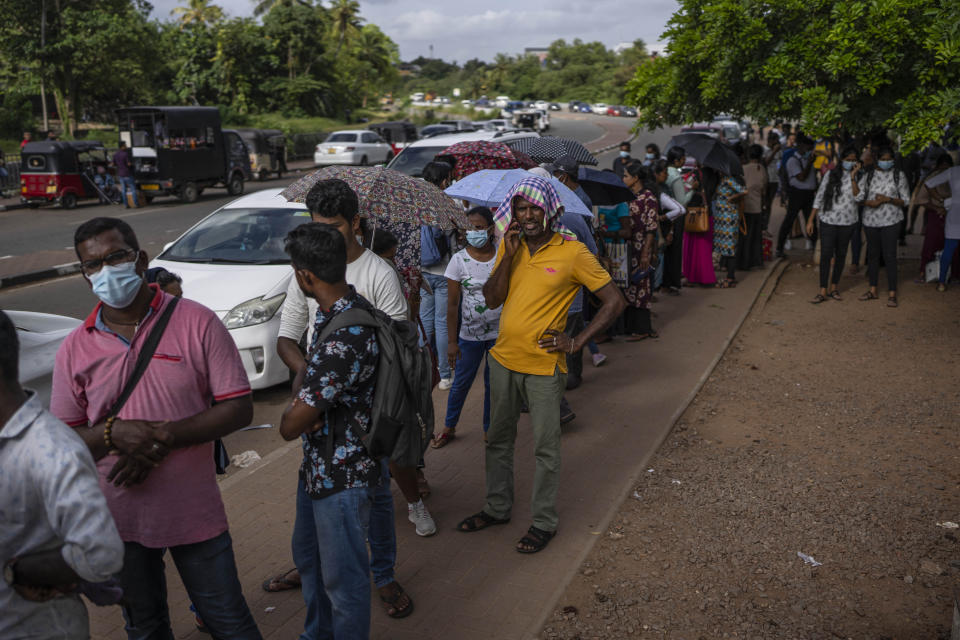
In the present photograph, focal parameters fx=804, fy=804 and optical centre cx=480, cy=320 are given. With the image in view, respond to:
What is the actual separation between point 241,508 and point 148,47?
33.8 m

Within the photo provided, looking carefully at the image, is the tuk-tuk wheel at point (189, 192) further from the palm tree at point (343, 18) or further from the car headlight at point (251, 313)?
the palm tree at point (343, 18)

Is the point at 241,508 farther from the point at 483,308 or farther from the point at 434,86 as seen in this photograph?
the point at 434,86

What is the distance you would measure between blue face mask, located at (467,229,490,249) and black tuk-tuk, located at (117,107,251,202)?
17.7 m

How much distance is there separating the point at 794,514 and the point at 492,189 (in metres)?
2.90

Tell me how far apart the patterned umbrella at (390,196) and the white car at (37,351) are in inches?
66.5

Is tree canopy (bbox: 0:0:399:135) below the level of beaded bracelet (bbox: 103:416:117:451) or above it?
above

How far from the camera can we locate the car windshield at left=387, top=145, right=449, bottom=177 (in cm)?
1270

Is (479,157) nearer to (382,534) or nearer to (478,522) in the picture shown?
(478,522)

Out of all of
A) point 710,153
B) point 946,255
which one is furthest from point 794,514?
point 946,255

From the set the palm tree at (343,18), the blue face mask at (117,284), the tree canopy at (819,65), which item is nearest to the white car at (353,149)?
the tree canopy at (819,65)

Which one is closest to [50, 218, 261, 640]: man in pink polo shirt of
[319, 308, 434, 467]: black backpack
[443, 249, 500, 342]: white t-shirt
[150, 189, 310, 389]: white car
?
[319, 308, 434, 467]: black backpack

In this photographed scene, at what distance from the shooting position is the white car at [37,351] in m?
4.64

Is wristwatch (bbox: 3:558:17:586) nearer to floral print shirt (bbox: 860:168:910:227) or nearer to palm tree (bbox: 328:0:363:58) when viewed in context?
floral print shirt (bbox: 860:168:910:227)

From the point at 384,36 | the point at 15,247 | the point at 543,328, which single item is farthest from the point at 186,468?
the point at 384,36
